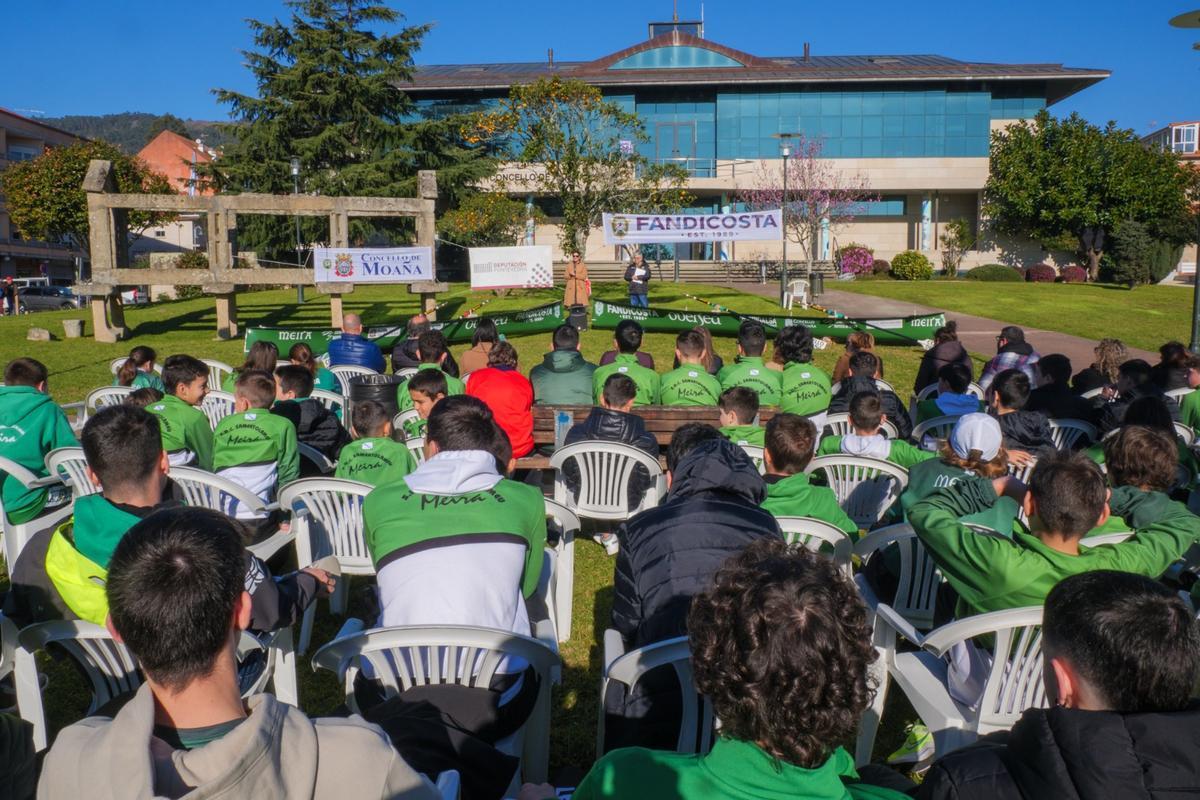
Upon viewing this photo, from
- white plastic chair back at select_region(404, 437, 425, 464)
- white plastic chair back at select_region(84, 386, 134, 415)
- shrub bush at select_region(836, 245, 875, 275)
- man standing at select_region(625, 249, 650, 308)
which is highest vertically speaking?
shrub bush at select_region(836, 245, 875, 275)

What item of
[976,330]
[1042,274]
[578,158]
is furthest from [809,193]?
[976,330]

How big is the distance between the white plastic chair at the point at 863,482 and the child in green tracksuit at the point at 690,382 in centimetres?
170

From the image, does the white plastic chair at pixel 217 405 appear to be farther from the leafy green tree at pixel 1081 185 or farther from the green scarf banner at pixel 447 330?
the leafy green tree at pixel 1081 185

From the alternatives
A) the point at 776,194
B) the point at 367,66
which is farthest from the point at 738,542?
the point at 776,194

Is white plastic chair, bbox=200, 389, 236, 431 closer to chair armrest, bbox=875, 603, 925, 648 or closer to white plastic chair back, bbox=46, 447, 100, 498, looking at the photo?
white plastic chair back, bbox=46, 447, 100, 498

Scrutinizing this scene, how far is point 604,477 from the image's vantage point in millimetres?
6027

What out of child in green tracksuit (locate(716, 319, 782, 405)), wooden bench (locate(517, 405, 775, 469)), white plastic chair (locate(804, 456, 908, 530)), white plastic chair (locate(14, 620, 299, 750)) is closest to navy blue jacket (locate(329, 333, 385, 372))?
wooden bench (locate(517, 405, 775, 469))

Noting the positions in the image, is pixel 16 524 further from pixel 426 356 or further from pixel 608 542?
pixel 608 542

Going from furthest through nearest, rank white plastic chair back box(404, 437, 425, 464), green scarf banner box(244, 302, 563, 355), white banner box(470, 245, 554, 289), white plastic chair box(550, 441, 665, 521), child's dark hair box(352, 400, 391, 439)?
white banner box(470, 245, 554, 289) → green scarf banner box(244, 302, 563, 355) → white plastic chair back box(404, 437, 425, 464) → white plastic chair box(550, 441, 665, 521) → child's dark hair box(352, 400, 391, 439)

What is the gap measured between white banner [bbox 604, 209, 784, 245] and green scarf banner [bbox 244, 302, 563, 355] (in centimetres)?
207

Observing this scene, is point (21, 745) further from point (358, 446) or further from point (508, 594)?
point (358, 446)

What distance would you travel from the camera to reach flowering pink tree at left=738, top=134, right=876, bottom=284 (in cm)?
3762

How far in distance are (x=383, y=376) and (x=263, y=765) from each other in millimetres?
7360

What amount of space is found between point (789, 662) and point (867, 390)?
599 centimetres
